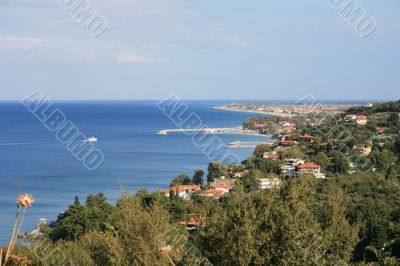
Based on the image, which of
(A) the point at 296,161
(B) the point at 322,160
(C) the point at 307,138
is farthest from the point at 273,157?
(C) the point at 307,138

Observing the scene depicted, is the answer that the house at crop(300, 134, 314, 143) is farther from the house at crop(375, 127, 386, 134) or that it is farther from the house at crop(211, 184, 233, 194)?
the house at crop(211, 184, 233, 194)

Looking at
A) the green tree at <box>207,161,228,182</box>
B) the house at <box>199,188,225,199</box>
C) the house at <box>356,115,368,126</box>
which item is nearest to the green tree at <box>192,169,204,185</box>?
the green tree at <box>207,161,228,182</box>

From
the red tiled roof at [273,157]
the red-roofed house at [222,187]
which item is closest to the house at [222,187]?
the red-roofed house at [222,187]

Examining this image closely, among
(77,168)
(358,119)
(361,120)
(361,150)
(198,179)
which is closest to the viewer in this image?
(198,179)

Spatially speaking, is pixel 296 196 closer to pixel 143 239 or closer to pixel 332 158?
pixel 143 239

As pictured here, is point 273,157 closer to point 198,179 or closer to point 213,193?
point 198,179

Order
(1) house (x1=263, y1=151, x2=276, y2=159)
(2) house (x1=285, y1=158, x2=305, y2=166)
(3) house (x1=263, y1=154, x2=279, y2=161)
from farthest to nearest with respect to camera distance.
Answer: (1) house (x1=263, y1=151, x2=276, y2=159) < (3) house (x1=263, y1=154, x2=279, y2=161) < (2) house (x1=285, y1=158, x2=305, y2=166)

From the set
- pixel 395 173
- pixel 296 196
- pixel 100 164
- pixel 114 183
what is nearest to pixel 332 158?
pixel 395 173

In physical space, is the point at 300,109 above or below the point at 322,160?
Result: above

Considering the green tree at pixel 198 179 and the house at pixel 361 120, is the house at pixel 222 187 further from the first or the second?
the house at pixel 361 120
